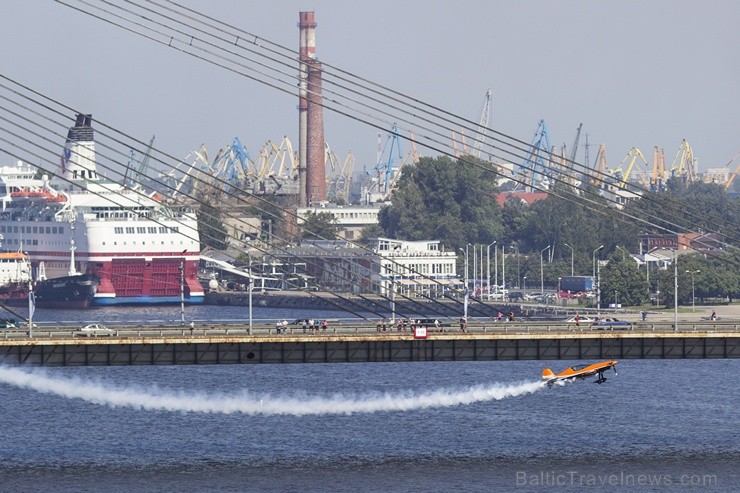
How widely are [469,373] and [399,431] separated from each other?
35.1 m

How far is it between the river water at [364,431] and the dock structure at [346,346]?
185 inches

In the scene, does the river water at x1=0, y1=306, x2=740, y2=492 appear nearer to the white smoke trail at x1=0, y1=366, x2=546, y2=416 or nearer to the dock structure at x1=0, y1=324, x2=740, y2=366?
the white smoke trail at x1=0, y1=366, x2=546, y2=416

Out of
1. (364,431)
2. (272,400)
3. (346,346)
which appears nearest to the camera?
(346,346)

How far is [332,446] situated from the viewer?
286ft

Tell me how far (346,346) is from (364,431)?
10.2 metres

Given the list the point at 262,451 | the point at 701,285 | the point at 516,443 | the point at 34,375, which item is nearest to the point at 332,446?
the point at 262,451

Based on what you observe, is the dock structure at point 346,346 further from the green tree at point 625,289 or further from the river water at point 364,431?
the green tree at point 625,289

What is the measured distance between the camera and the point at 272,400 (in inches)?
4237

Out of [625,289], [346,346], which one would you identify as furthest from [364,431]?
[625,289]

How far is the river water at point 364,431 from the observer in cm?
7825

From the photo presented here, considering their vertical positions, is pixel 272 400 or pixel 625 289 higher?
pixel 625 289

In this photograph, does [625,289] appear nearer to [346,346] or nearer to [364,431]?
[364,431]

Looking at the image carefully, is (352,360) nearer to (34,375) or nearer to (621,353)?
(621,353)

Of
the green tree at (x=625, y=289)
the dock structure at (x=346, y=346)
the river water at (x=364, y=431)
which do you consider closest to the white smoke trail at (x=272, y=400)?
the river water at (x=364, y=431)
